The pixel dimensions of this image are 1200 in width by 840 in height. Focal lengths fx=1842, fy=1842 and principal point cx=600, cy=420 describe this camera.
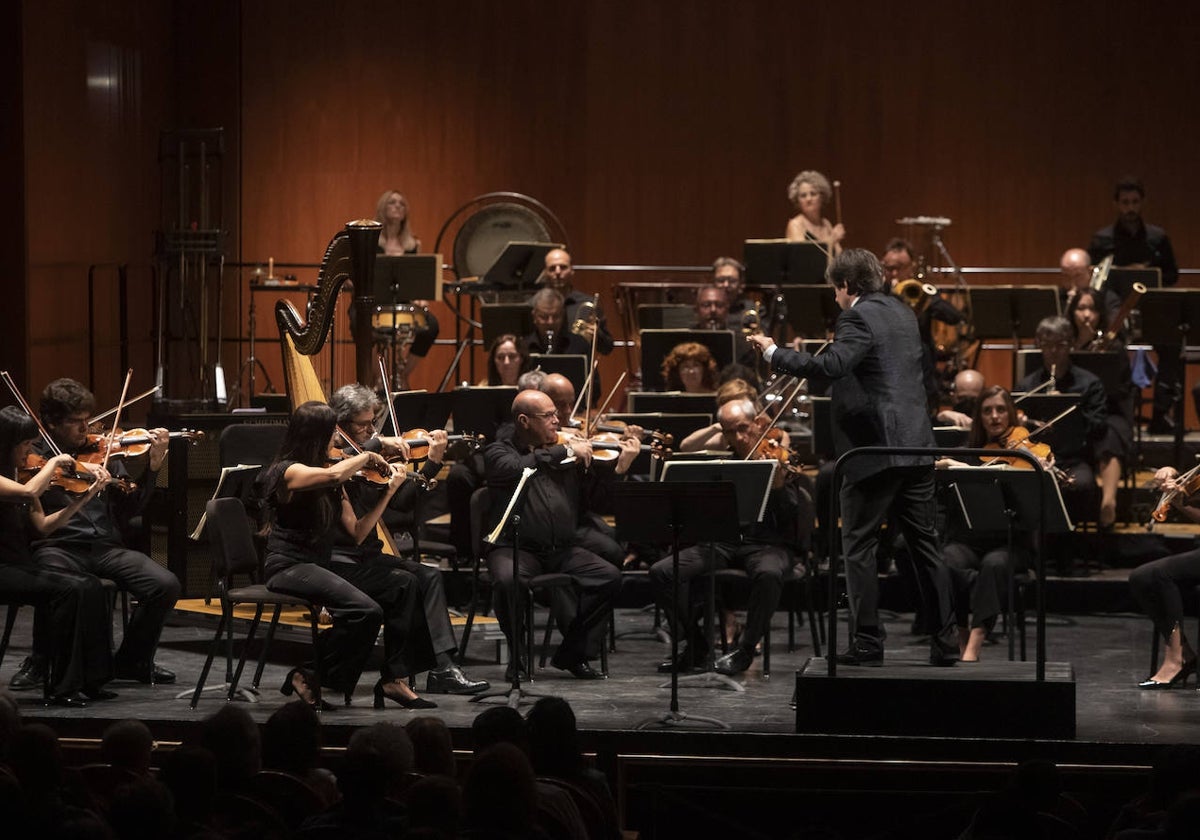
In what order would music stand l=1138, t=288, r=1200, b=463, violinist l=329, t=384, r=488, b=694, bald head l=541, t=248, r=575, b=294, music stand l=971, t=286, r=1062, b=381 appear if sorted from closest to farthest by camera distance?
violinist l=329, t=384, r=488, b=694 → music stand l=1138, t=288, r=1200, b=463 → music stand l=971, t=286, r=1062, b=381 → bald head l=541, t=248, r=575, b=294

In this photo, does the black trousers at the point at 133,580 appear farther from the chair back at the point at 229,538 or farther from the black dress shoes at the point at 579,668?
the black dress shoes at the point at 579,668

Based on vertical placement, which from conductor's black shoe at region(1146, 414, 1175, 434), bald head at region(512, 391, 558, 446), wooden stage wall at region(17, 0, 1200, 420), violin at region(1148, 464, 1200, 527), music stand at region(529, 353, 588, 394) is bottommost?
violin at region(1148, 464, 1200, 527)

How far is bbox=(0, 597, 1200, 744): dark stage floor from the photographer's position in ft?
21.4

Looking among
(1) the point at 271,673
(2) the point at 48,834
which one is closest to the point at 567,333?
(1) the point at 271,673

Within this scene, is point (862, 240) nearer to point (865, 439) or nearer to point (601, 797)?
point (865, 439)

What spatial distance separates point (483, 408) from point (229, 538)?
1.85 meters

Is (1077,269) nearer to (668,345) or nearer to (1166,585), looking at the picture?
(668,345)

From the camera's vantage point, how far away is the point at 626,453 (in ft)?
25.5

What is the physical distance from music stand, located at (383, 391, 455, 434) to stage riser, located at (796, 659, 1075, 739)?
8.57ft

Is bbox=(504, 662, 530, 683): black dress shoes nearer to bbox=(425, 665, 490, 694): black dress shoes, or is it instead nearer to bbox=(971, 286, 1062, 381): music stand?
bbox=(425, 665, 490, 694): black dress shoes

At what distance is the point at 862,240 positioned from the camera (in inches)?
536

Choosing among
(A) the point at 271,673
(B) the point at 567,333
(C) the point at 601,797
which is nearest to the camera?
(C) the point at 601,797

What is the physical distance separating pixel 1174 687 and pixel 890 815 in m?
1.83

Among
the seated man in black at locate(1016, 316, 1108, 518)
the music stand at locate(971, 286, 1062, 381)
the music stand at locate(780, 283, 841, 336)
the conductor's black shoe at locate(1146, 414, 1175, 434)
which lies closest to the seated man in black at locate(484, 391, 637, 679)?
the seated man in black at locate(1016, 316, 1108, 518)
